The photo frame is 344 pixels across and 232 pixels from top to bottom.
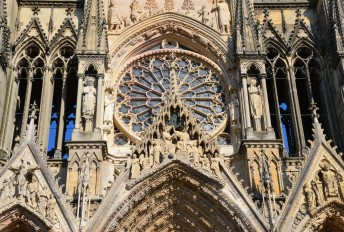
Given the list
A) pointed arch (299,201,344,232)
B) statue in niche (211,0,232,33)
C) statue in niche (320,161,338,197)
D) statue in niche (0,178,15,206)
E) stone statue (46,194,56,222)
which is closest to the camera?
stone statue (46,194,56,222)

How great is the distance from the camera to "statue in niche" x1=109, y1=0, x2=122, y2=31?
56.8 ft

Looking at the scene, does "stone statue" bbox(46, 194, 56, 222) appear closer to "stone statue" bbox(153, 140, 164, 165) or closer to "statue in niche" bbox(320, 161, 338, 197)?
"stone statue" bbox(153, 140, 164, 165)

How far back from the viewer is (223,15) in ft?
57.4

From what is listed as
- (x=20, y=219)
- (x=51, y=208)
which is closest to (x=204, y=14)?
(x=51, y=208)

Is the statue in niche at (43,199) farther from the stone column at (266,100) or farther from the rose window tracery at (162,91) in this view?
the stone column at (266,100)

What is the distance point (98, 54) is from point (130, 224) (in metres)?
4.89

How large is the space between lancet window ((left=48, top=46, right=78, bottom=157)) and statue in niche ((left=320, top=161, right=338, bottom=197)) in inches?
259

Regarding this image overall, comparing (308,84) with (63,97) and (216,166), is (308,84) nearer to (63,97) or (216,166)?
(216,166)

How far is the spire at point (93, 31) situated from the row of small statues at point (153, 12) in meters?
0.70

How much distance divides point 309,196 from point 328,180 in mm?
636

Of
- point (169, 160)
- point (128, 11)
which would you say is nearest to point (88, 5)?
point (128, 11)

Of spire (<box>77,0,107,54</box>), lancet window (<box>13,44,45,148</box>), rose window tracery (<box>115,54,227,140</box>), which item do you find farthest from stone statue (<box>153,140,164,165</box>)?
lancet window (<box>13,44,45,148</box>)

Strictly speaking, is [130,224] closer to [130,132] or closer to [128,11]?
[130,132]

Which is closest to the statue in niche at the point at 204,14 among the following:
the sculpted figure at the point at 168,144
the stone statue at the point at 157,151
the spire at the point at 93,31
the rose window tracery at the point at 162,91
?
the rose window tracery at the point at 162,91
